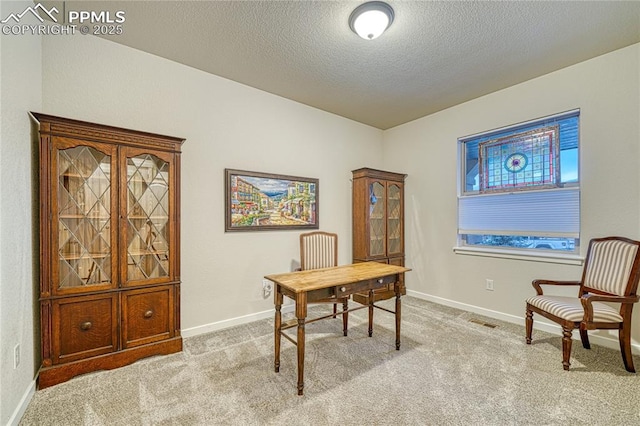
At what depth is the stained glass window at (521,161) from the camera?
10.1 ft

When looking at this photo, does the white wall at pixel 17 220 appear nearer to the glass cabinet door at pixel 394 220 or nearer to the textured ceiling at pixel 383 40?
the textured ceiling at pixel 383 40

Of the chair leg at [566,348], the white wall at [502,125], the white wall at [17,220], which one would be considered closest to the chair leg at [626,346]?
the chair leg at [566,348]

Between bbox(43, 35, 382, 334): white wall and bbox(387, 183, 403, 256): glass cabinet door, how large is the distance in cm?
97

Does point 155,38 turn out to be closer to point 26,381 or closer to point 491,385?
point 26,381

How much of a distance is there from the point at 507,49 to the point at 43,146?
3.90 m

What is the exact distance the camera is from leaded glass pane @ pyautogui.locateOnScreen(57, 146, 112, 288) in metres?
2.09

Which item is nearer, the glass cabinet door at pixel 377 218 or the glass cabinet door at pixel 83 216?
the glass cabinet door at pixel 83 216

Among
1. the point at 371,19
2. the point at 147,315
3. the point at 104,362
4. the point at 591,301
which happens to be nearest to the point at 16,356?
the point at 104,362

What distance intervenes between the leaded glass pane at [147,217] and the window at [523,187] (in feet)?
11.8

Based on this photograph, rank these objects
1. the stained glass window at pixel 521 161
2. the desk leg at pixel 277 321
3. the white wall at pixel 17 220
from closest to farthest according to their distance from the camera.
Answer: the white wall at pixel 17 220, the desk leg at pixel 277 321, the stained glass window at pixel 521 161

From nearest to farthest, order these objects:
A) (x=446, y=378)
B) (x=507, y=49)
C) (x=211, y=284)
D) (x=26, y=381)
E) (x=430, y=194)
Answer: (x=26, y=381) < (x=446, y=378) < (x=507, y=49) < (x=211, y=284) < (x=430, y=194)

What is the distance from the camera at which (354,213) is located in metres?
4.30

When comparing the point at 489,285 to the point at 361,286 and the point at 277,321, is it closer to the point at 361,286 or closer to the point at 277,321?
the point at 361,286

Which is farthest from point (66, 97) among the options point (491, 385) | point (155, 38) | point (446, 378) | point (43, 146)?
point (491, 385)
